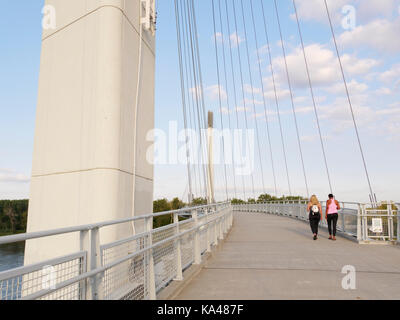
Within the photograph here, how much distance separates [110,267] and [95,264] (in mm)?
184

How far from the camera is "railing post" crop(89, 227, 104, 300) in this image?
306cm

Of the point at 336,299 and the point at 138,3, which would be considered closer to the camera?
the point at 336,299

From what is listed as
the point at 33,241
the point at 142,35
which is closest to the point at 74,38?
the point at 142,35

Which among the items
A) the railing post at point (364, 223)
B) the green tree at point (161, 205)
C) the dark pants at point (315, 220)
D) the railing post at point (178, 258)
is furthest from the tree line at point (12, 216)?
the railing post at point (178, 258)

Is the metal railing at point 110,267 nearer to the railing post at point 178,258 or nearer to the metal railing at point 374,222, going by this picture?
the railing post at point 178,258

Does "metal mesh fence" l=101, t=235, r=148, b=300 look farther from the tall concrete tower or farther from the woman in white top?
the woman in white top

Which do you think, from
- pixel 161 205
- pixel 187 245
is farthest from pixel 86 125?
pixel 161 205

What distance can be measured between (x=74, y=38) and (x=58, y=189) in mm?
2781

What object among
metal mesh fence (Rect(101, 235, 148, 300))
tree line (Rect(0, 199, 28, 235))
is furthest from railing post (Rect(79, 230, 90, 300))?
tree line (Rect(0, 199, 28, 235))

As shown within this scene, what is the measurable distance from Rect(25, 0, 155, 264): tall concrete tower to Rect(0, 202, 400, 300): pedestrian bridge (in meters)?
0.41

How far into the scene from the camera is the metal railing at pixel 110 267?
2334mm

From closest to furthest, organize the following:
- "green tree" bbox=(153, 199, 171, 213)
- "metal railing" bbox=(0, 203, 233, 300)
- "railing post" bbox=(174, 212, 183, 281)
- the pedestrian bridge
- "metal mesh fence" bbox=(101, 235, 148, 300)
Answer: "metal railing" bbox=(0, 203, 233, 300) → the pedestrian bridge → "metal mesh fence" bbox=(101, 235, 148, 300) → "railing post" bbox=(174, 212, 183, 281) → "green tree" bbox=(153, 199, 171, 213)
